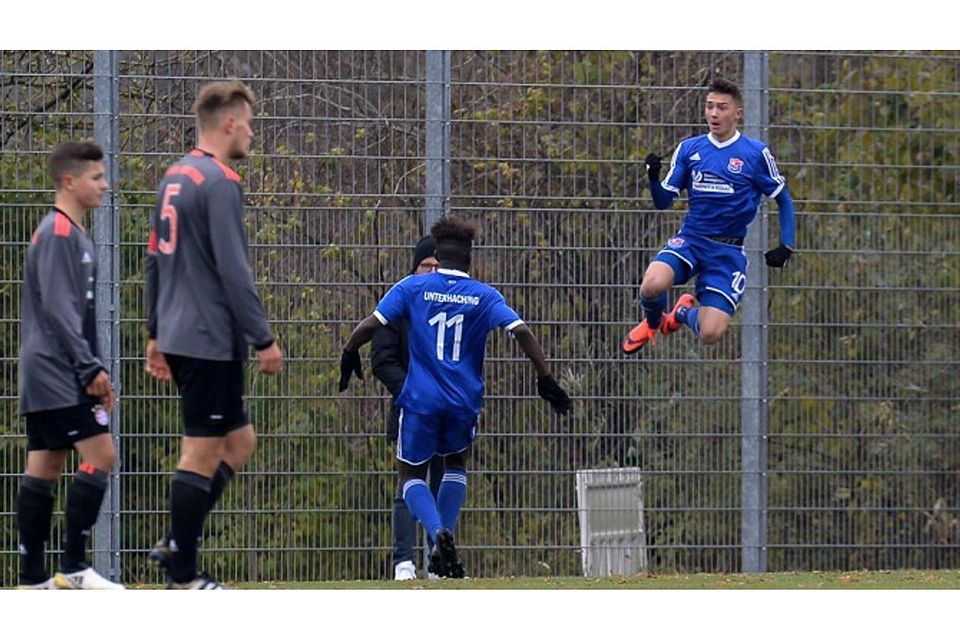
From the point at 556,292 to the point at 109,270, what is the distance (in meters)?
3.30

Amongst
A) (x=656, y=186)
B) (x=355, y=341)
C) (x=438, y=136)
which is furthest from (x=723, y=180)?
(x=355, y=341)

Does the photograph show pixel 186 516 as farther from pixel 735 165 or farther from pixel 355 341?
pixel 735 165

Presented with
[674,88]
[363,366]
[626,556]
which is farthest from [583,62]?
[626,556]

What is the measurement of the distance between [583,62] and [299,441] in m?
3.57

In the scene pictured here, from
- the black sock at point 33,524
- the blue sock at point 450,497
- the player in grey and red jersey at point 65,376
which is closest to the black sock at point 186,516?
the player in grey and red jersey at point 65,376

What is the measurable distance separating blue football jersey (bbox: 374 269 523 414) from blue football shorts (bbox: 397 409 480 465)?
0.21 ft

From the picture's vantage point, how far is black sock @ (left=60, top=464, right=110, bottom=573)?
908 cm

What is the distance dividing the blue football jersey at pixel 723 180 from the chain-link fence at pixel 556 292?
5.36 ft

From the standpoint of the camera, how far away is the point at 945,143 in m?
14.4

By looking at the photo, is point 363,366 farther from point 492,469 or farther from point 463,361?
point 463,361

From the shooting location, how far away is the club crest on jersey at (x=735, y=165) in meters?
12.1

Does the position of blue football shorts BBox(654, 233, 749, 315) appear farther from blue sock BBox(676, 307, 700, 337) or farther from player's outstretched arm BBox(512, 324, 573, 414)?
player's outstretched arm BBox(512, 324, 573, 414)

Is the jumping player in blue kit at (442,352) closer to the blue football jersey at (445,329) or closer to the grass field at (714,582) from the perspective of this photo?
the blue football jersey at (445,329)

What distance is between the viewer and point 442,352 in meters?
11.5
